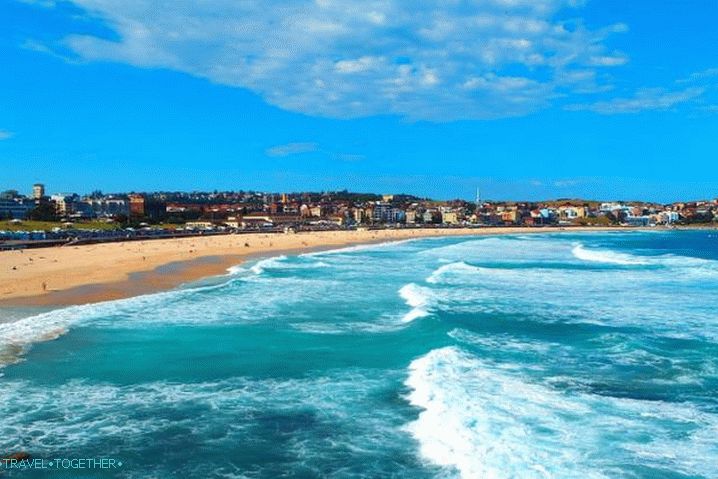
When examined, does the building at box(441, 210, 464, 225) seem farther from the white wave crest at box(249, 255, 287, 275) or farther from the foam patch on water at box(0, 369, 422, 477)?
the foam patch on water at box(0, 369, 422, 477)

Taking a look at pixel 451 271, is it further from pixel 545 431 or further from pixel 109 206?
pixel 109 206

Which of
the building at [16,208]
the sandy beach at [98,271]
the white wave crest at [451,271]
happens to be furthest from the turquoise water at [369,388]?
the building at [16,208]

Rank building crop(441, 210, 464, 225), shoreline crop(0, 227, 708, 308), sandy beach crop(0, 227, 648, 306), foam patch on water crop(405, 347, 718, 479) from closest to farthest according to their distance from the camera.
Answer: foam patch on water crop(405, 347, 718, 479), shoreline crop(0, 227, 708, 308), sandy beach crop(0, 227, 648, 306), building crop(441, 210, 464, 225)

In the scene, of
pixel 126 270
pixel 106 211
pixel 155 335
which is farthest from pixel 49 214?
pixel 155 335

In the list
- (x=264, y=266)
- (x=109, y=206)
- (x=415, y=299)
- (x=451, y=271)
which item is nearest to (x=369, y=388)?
(x=415, y=299)

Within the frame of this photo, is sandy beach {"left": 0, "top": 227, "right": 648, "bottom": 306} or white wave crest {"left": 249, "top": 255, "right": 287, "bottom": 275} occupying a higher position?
sandy beach {"left": 0, "top": 227, "right": 648, "bottom": 306}

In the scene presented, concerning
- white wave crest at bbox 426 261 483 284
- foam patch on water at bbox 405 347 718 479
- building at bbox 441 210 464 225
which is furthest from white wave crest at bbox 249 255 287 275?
building at bbox 441 210 464 225
